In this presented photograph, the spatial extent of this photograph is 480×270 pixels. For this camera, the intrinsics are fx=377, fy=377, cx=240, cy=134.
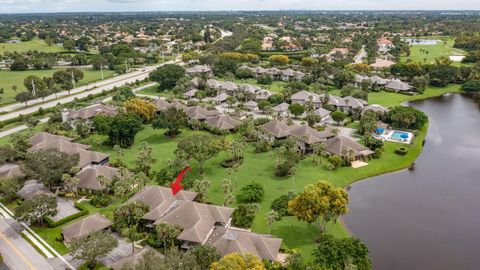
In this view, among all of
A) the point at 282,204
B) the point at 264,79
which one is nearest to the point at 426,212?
the point at 282,204

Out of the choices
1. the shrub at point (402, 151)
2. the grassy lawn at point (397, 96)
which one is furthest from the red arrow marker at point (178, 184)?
the grassy lawn at point (397, 96)

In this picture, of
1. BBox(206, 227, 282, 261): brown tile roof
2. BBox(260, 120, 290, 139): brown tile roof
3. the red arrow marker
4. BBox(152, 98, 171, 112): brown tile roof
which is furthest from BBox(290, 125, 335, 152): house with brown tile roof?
BBox(152, 98, 171, 112): brown tile roof

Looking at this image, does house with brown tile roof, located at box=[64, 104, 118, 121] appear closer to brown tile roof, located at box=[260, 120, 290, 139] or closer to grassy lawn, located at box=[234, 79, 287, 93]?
brown tile roof, located at box=[260, 120, 290, 139]

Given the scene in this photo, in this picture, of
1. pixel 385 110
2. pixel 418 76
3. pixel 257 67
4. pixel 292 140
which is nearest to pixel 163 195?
pixel 292 140

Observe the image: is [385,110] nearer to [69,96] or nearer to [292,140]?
[292,140]

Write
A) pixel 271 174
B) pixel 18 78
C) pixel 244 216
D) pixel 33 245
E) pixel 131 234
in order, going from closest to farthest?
1. pixel 131 234
2. pixel 33 245
3. pixel 244 216
4. pixel 271 174
5. pixel 18 78

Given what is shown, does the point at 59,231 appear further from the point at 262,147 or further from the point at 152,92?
the point at 152,92
